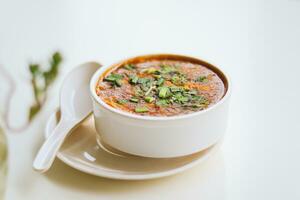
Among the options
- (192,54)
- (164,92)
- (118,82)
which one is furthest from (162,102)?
(192,54)

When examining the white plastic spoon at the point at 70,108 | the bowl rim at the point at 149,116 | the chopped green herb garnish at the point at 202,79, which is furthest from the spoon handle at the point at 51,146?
the chopped green herb garnish at the point at 202,79

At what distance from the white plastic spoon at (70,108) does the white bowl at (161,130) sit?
0.10m

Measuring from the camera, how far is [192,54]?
129 centimetres

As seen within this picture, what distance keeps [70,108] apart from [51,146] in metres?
0.18

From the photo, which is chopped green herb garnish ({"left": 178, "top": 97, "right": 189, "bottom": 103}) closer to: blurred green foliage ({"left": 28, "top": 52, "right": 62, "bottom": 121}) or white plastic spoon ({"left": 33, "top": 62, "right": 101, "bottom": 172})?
white plastic spoon ({"left": 33, "top": 62, "right": 101, "bottom": 172})

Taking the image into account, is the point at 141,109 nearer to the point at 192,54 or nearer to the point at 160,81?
the point at 160,81

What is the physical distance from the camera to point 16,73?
5.07ft

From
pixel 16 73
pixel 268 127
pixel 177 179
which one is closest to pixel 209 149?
pixel 177 179

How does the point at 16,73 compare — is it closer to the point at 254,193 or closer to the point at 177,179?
the point at 177,179

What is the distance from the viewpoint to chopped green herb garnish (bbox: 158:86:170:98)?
110 centimetres

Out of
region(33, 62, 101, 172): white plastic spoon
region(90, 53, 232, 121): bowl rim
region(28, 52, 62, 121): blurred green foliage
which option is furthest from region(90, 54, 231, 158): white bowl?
region(28, 52, 62, 121): blurred green foliage

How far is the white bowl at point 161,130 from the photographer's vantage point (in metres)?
1.00

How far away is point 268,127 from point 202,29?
0.69m

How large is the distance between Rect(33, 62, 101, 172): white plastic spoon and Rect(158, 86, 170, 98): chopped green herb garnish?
0.67 feet
